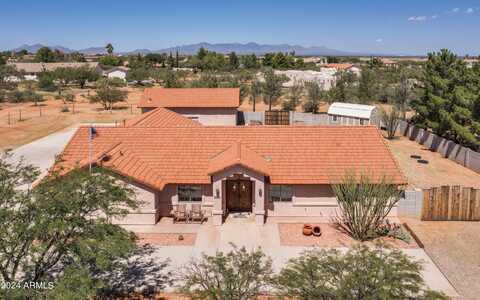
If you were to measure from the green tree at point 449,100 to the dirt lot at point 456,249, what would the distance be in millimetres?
13413

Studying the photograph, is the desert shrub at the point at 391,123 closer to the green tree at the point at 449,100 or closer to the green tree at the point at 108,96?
the green tree at the point at 449,100

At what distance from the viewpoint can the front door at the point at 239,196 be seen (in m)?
21.8

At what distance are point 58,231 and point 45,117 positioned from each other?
155ft

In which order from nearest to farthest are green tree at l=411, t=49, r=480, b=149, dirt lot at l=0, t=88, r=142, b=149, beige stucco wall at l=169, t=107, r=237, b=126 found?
green tree at l=411, t=49, r=480, b=149 → dirt lot at l=0, t=88, r=142, b=149 → beige stucco wall at l=169, t=107, r=237, b=126

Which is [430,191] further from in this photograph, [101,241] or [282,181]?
[101,241]

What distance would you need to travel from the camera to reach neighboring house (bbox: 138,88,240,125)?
136 feet

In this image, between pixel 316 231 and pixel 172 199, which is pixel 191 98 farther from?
pixel 316 231

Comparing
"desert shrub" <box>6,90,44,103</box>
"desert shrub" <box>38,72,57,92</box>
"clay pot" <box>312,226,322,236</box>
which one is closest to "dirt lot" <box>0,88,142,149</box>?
"desert shrub" <box>6,90,44,103</box>

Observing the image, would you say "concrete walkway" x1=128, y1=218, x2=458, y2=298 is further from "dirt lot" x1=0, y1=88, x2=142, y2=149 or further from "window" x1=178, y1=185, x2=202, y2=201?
"dirt lot" x1=0, y1=88, x2=142, y2=149

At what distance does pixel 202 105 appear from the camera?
41406mm

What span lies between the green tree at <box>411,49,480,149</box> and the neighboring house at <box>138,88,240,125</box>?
62.0 feet

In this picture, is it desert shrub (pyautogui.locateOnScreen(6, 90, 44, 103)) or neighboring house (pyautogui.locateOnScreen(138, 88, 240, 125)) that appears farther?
desert shrub (pyautogui.locateOnScreen(6, 90, 44, 103))

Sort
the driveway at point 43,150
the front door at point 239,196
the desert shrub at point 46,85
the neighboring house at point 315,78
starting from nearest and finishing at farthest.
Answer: the front door at point 239,196 → the driveway at point 43,150 → the neighboring house at point 315,78 → the desert shrub at point 46,85

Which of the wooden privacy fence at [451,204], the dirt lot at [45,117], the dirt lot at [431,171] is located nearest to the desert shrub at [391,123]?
the dirt lot at [431,171]
